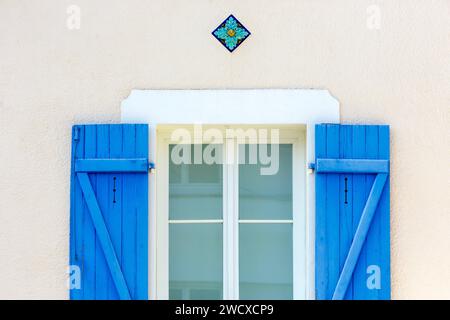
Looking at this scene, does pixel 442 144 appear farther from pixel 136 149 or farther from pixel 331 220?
pixel 136 149

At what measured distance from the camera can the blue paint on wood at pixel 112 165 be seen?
4.67 metres

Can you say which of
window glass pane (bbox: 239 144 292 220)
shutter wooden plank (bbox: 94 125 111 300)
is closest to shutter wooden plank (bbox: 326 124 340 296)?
window glass pane (bbox: 239 144 292 220)

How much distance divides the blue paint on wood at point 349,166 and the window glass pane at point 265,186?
36 centimetres

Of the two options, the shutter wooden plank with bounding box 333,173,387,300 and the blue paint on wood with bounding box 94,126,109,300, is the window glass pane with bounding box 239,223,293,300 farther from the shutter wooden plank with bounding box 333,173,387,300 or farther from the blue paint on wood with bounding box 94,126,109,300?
the blue paint on wood with bounding box 94,126,109,300

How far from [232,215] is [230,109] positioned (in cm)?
68

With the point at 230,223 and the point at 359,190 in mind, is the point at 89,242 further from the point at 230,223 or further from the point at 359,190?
the point at 359,190

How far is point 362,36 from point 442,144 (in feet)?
2.75

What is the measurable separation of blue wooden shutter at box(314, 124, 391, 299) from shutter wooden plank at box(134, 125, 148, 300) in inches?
40.8

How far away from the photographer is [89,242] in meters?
4.66

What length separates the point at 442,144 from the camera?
15.7 ft

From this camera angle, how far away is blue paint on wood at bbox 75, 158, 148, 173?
4.67 m

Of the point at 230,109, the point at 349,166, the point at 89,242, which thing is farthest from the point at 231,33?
the point at 89,242

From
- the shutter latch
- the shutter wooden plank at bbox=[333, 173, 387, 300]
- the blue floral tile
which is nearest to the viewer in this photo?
the shutter wooden plank at bbox=[333, 173, 387, 300]
